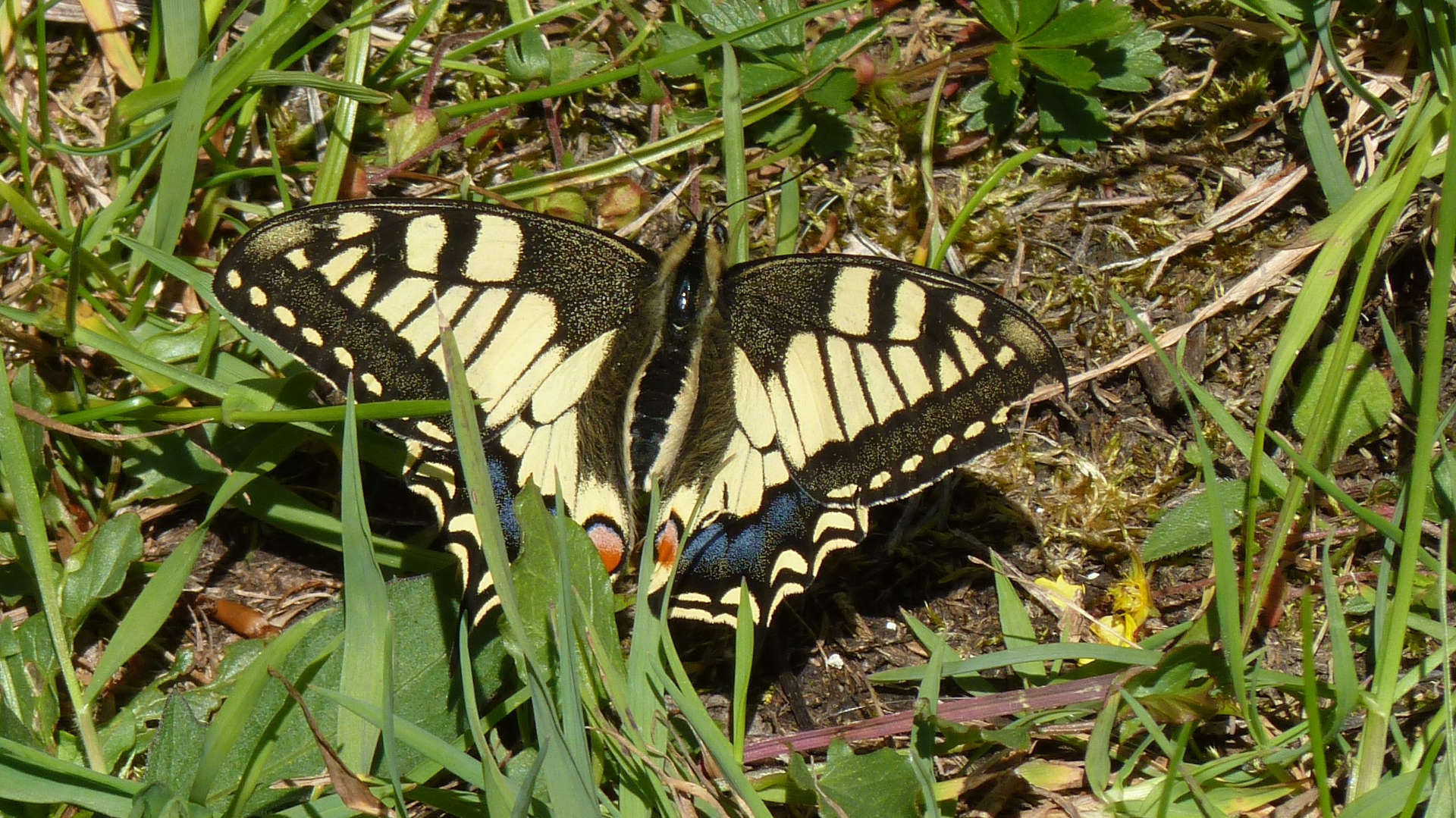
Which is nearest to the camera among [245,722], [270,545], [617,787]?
[245,722]

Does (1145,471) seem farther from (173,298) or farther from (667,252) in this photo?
(173,298)

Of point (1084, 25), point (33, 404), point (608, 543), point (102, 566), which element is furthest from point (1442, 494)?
point (33, 404)

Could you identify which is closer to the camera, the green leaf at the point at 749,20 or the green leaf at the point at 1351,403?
the green leaf at the point at 1351,403

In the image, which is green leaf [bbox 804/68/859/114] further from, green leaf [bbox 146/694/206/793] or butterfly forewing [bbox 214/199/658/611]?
green leaf [bbox 146/694/206/793]

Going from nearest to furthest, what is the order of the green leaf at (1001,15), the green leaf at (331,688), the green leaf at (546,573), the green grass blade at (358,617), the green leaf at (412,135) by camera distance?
the green grass blade at (358,617)
the green leaf at (546,573)
the green leaf at (331,688)
the green leaf at (1001,15)
the green leaf at (412,135)

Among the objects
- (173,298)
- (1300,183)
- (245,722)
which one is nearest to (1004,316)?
(1300,183)

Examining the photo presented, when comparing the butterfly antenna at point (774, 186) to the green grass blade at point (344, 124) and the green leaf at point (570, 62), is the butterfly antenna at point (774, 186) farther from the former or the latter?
the green grass blade at point (344, 124)

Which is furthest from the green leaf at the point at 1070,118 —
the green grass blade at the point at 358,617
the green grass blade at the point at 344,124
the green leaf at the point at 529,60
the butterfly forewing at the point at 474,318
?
Answer: the green grass blade at the point at 358,617

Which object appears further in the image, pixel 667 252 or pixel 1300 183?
pixel 1300 183
